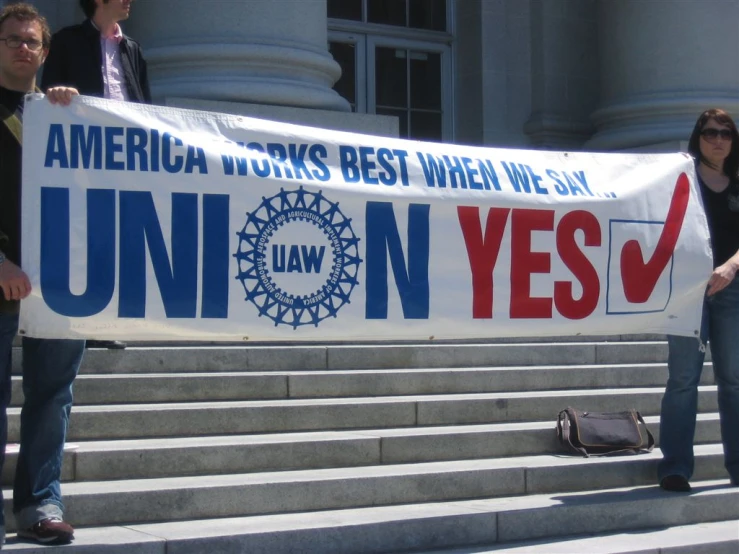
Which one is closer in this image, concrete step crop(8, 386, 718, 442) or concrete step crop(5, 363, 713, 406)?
concrete step crop(8, 386, 718, 442)

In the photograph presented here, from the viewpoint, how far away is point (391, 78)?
1334 cm

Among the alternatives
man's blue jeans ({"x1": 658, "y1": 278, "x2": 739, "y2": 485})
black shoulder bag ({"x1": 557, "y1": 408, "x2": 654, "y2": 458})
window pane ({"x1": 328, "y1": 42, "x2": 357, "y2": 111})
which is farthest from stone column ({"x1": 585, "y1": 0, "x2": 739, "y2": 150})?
man's blue jeans ({"x1": 658, "y1": 278, "x2": 739, "y2": 485})

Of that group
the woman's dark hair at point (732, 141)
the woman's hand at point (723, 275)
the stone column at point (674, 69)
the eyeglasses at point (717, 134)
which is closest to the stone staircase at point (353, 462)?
the woman's hand at point (723, 275)

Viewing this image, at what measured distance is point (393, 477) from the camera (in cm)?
562

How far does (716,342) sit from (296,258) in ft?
7.42

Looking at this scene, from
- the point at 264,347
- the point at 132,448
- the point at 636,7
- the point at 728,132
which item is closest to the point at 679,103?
the point at 636,7

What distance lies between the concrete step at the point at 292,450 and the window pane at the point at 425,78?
23.8 feet

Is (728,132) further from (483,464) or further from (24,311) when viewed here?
(24,311)

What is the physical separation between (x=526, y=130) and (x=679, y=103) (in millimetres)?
2204

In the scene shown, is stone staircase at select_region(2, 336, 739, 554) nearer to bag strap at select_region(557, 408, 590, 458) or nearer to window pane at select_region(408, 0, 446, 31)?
bag strap at select_region(557, 408, 590, 458)

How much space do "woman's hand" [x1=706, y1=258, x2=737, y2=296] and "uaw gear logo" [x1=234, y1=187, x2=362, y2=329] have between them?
1899 millimetres

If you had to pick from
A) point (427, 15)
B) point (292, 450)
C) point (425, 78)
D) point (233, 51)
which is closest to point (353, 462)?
point (292, 450)

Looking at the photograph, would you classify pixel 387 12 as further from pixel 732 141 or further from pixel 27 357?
pixel 27 357

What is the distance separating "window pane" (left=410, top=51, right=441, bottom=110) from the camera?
13406 mm
